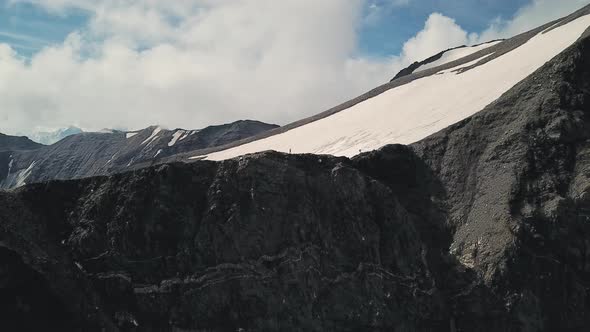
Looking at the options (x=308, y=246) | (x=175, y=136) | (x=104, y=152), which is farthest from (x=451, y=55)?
(x=104, y=152)

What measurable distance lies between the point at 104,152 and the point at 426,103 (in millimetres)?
74574

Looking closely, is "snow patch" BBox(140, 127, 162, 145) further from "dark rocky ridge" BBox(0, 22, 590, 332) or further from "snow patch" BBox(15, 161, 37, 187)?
"dark rocky ridge" BBox(0, 22, 590, 332)

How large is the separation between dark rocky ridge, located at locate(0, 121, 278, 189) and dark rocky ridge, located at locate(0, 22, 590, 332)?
58.9 meters

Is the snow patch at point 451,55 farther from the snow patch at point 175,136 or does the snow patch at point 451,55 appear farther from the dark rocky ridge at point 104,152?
the snow patch at point 175,136

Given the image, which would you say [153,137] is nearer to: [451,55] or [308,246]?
[451,55]

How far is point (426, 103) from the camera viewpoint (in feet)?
137

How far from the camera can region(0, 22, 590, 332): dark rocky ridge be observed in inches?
977

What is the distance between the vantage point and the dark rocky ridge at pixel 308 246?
2483cm

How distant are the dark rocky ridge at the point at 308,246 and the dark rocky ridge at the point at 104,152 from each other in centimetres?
5890

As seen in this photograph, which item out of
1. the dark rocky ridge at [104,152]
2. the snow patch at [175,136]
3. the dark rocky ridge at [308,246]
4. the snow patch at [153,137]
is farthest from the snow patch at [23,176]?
the dark rocky ridge at [308,246]

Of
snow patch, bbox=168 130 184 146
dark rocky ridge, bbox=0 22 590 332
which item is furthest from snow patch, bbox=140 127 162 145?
dark rocky ridge, bbox=0 22 590 332

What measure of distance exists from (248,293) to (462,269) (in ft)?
33.1

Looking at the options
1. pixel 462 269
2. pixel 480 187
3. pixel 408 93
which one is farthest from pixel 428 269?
pixel 408 93

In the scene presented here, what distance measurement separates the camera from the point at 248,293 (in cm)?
2520
